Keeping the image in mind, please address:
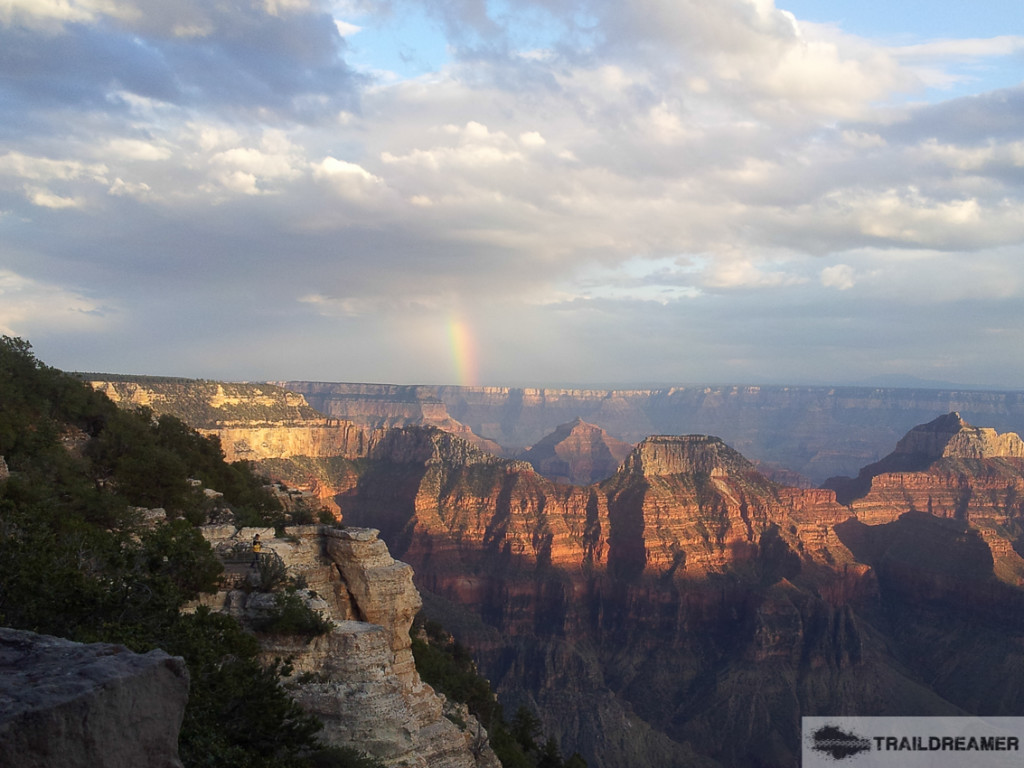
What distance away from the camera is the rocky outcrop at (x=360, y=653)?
1934cm

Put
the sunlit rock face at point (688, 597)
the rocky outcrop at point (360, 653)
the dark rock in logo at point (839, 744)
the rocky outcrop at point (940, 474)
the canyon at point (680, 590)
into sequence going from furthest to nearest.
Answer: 1. the rocky outcrop at point (940, 474)
2. the canyon at point (680, 590)
3. the sunlit rock face at point (688, 597)
4. the dark rock in logo at point (839, 744)
5. the rocky outcrop at point (360, 653)

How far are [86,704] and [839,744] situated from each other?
70607 millimetres

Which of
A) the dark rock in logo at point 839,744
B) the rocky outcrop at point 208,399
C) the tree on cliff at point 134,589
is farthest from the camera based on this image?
the rocky outcrop at point 208,399

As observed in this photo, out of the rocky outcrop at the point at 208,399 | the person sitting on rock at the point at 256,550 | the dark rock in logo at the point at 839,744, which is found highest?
the rocky outcrop at the point at 208,399

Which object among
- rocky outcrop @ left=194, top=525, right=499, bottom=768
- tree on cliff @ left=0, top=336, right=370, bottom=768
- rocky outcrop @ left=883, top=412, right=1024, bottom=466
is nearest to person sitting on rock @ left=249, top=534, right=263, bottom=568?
rocky outcrop @ left=194, top=525, right=499, bottom=768

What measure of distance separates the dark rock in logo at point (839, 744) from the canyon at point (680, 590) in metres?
5.23

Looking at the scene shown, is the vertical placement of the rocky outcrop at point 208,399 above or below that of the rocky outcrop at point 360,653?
above

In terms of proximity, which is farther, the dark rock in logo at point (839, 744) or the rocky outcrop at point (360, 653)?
the dark rock in logo at point (839, 744)

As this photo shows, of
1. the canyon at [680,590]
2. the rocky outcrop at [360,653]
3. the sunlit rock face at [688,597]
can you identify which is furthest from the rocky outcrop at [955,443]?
the rocky outcrop at [360,653]

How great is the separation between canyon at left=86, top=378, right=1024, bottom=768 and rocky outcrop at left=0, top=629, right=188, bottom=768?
6637cm

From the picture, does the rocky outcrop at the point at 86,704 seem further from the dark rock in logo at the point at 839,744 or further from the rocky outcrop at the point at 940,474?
the rocky outcrop at the point at 940,474

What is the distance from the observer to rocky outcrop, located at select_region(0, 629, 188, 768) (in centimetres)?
679

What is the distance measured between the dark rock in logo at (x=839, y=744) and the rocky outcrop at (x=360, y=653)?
5065cm

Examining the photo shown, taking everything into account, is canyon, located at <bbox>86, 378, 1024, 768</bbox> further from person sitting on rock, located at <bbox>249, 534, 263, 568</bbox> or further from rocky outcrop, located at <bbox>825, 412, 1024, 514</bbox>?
person sitting on rock, located at <bbox>249, 534, 263, 568</bbox>
